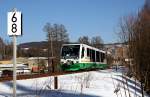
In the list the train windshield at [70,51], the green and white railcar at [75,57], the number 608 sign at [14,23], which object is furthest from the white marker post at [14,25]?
the train windshield at [70,51]

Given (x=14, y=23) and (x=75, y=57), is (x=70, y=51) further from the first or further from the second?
(x=14, y=23)

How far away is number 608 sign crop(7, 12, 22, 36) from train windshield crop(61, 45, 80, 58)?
104ft

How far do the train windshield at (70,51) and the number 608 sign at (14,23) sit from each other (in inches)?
1243

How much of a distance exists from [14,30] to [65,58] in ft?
103

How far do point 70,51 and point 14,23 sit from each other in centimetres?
3228

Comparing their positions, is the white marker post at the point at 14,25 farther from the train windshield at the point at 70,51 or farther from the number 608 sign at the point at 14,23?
the train windshield at the point at 70,51

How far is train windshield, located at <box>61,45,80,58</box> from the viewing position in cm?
4231

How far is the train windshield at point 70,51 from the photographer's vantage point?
139 feet

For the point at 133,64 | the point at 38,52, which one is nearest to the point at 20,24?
the point at 133,64

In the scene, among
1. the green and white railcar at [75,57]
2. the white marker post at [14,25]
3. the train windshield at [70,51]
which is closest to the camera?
the white marker post at [14,25]

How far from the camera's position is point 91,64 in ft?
148

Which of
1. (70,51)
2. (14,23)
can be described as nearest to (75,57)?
(70,51)

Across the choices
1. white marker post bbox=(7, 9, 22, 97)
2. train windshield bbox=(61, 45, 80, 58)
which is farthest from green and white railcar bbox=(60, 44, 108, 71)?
white marker post bbox=(7, 9, 22, 97)

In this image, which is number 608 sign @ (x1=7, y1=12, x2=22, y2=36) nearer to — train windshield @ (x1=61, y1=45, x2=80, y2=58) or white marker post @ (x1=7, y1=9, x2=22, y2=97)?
white marker post @ (x1=7, y1=9, x2=22, y2=97)
